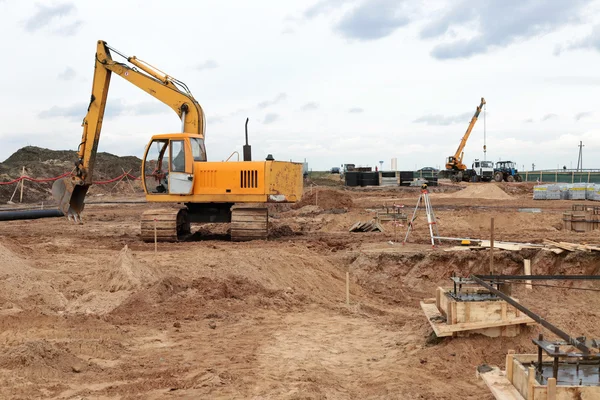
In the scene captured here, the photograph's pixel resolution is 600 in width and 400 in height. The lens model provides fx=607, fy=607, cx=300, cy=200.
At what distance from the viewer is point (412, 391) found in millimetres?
6586

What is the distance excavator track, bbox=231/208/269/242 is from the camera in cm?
1639

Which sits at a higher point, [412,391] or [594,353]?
[594,353]

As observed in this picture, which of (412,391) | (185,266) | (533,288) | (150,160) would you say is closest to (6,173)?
(150,160)

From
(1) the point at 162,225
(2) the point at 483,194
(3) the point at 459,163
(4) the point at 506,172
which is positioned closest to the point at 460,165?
(3) the point at 459,163

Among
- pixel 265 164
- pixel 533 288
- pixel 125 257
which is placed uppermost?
pixel 265 164

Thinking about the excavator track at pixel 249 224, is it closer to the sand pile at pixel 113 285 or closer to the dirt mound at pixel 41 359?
the sand pile at pixel 113 285

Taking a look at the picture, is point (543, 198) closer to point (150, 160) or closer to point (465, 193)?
point (465, 193)

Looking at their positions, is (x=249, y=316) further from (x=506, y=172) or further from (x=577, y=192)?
(x=506, y=172)

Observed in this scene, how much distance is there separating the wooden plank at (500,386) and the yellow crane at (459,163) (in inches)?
1905

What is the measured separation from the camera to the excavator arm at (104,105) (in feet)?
56.7

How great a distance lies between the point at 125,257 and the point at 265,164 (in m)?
5.93

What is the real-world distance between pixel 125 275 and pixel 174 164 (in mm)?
6067

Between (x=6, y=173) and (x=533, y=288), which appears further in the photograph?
(x=6, y=173)

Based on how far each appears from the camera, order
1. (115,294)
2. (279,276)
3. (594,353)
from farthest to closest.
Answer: (279,276) → (115,294) → (594,353)
